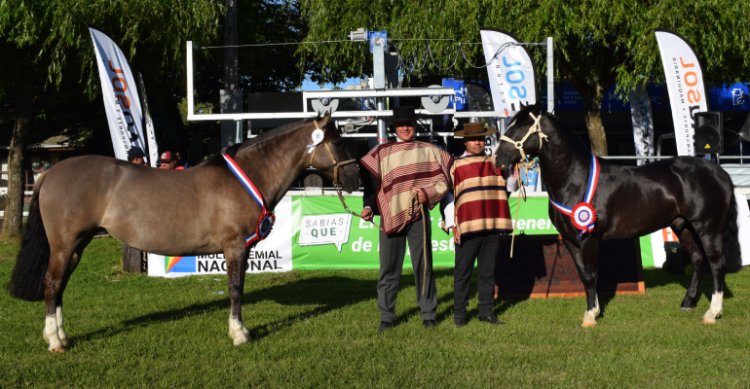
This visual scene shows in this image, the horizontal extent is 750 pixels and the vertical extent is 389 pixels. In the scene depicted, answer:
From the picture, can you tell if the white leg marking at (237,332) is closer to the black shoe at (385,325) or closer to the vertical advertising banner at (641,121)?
the black shoe at (385,325)

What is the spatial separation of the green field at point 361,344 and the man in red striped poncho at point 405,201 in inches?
15.8

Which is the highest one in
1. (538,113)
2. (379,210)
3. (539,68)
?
(539,68)

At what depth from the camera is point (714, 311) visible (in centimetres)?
898

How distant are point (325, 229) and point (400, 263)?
5692mm

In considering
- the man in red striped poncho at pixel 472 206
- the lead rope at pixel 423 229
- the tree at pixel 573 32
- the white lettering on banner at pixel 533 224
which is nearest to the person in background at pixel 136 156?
the lead rope at pixel 423 229

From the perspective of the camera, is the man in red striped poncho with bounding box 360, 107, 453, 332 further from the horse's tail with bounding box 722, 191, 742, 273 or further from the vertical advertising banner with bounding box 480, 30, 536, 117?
the vertical advertising banner with bounding box 480, 30, 536, 117

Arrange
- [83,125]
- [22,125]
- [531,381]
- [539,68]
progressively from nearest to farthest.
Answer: [531,381] → [22,125] → [539,68] → [83,125]

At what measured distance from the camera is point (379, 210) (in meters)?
8.55

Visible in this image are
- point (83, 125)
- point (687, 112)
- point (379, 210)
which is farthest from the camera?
point (83, 125)

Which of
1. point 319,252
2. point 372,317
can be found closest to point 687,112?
point 319,252

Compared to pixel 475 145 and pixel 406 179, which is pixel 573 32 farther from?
pixel 406 179

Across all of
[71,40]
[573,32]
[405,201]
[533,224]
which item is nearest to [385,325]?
[405,201]

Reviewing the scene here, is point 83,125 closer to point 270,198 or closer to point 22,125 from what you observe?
point 22,125

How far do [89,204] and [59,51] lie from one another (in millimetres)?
9965
